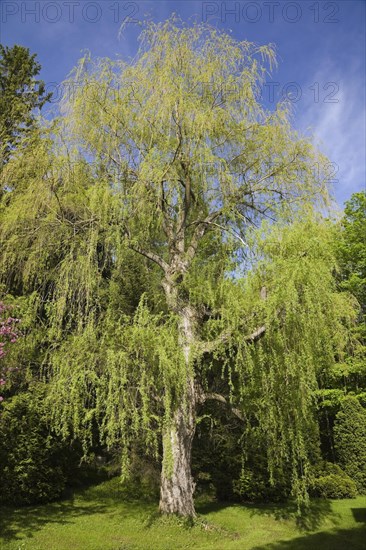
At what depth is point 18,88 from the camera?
15.5 meters

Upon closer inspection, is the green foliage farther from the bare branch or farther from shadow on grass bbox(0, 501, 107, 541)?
shadow on grass bbox(0, 501, 107, 541)

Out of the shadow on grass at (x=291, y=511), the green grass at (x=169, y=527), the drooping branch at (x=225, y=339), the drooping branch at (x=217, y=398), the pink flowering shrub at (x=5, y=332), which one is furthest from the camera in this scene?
the shadow on grass at (x=291, y=511)

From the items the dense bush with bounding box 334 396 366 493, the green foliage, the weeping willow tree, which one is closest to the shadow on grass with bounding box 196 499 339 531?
the weeping willow tree

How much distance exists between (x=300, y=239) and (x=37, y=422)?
682 centimetres

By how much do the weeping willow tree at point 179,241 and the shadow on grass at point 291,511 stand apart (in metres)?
1.78

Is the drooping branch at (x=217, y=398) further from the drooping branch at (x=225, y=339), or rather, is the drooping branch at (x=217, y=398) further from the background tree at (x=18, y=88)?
the background tree at (x=18, y=88)

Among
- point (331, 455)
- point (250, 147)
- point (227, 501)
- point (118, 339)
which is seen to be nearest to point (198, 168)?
point (250, 147)

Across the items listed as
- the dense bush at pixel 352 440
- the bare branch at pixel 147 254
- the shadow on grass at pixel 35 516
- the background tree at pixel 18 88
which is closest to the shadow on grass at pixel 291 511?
the dense bush at pixel 352 440

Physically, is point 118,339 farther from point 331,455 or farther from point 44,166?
point 331,455

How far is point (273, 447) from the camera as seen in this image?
7.61 meters

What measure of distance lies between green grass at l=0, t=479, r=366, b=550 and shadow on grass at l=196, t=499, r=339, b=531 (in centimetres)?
2

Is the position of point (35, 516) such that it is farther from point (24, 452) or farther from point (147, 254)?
point (147, 254)

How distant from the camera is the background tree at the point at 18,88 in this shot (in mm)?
14531

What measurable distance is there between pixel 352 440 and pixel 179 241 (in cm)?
891
